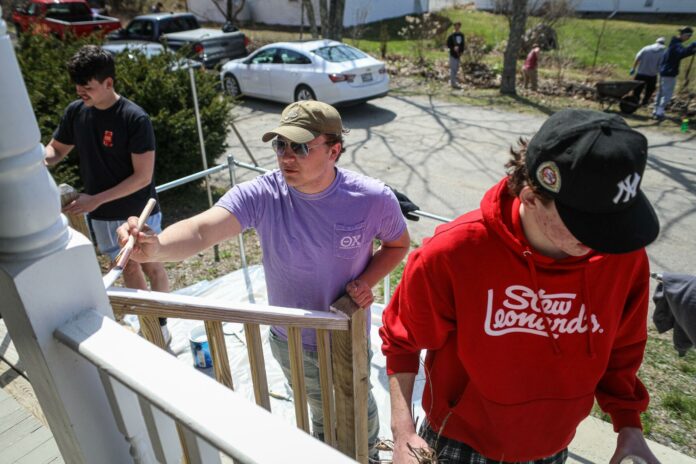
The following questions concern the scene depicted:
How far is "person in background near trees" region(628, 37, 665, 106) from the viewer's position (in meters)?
11.5

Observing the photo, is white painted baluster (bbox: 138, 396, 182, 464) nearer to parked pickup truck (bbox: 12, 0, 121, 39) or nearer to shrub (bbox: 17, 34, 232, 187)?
shrub (bbox: 17, 34, 232, 187)

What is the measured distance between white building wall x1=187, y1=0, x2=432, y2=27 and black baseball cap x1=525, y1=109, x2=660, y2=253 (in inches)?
1007

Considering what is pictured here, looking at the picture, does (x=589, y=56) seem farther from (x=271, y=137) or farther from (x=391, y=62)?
(x=271, y=137)

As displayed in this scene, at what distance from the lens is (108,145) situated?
3326mm

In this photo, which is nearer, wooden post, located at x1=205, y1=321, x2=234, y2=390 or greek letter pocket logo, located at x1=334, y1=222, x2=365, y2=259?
wooden post, located at x1=205, y1=321, x2=234, y2=390

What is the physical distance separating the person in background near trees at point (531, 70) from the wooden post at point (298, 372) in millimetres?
13259

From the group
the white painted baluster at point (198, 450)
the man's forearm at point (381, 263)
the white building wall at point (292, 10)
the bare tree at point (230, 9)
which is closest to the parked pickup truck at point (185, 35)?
the bare tree at point (230, 9)

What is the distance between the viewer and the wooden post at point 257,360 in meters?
1.79

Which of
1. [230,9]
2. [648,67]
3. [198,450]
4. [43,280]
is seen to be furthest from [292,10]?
[198,450]

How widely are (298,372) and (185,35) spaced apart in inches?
607

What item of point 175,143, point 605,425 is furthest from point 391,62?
point 605,425

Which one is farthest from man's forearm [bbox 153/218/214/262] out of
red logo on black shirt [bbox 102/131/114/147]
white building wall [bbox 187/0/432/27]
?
white building wall [bbox 187/0/432/27]

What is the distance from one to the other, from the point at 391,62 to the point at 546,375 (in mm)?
16891

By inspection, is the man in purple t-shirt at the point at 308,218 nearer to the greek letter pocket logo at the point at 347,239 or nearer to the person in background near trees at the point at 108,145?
the greek letter pocket logo at the point at 347,239
